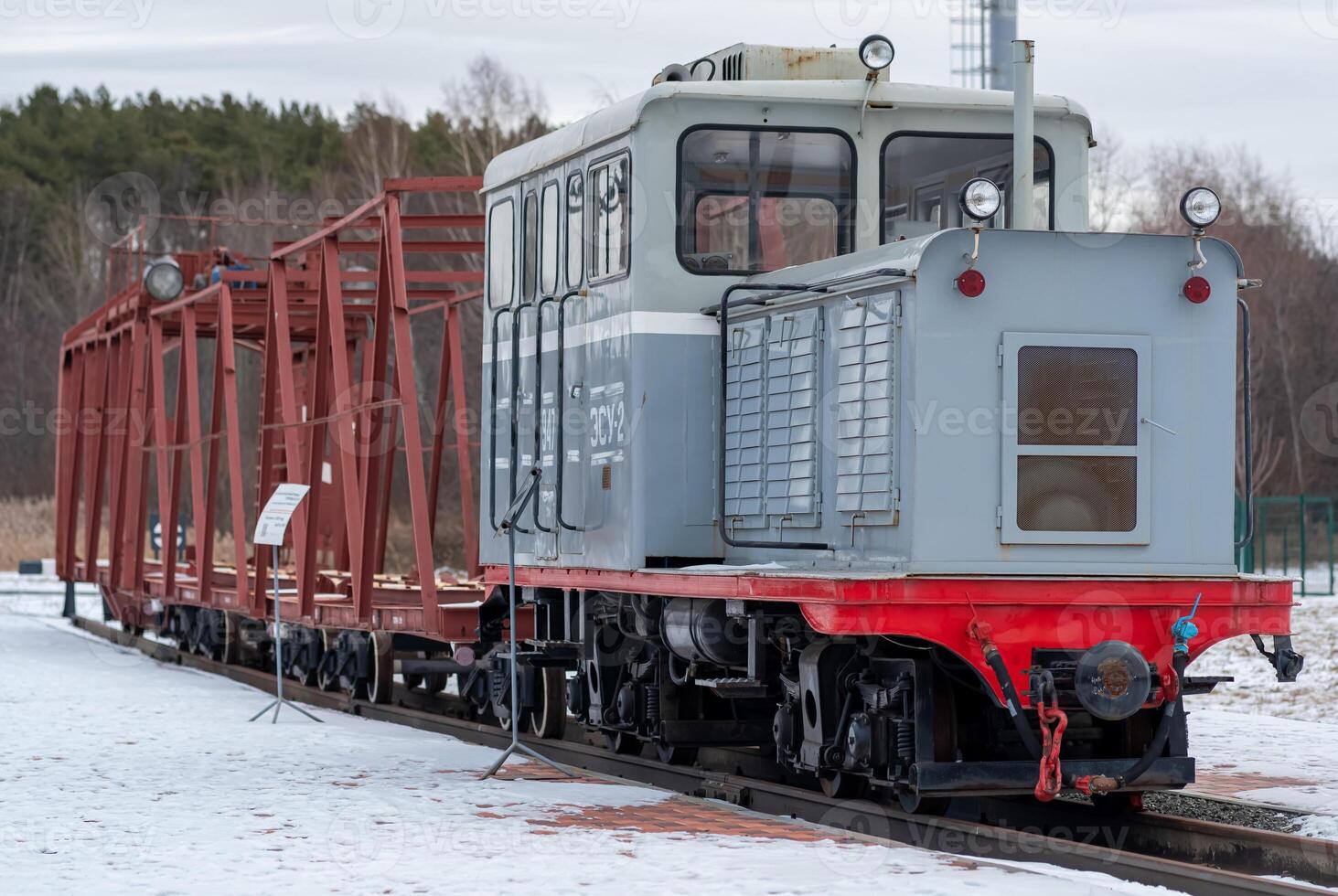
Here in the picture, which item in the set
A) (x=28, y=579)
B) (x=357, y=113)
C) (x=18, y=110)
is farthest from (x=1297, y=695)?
(x=18, y=110)

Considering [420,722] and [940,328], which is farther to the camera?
[420,722]

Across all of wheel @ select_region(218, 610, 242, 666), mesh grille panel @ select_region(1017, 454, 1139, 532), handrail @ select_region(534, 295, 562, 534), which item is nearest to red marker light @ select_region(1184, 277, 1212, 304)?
mesh grille panel @ select_region(1017, 454, 1139, 532)

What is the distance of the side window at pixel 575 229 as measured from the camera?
10180 millimetres

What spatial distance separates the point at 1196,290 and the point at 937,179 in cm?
183

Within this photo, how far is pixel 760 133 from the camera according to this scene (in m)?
9.30

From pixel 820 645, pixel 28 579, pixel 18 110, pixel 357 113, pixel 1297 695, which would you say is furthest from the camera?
pixel 18 110

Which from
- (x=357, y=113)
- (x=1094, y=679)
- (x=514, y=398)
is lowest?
(x=1094, y=679)

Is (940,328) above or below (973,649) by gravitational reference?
above

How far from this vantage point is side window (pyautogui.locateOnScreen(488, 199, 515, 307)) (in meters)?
11.3

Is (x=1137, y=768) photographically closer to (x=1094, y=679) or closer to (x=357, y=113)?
(x=1094, y=679)

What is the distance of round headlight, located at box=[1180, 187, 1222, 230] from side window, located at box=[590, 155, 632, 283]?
2.88 metres

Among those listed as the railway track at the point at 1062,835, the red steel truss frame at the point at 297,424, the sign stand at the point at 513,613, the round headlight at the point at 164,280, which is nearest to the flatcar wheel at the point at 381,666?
the red steel truss frame at the point at 297,424

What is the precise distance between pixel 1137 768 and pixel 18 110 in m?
68.5

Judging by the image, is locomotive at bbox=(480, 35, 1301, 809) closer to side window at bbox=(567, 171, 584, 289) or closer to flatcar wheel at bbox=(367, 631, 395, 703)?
side window at bbox=(567, 171, 584, 289)
